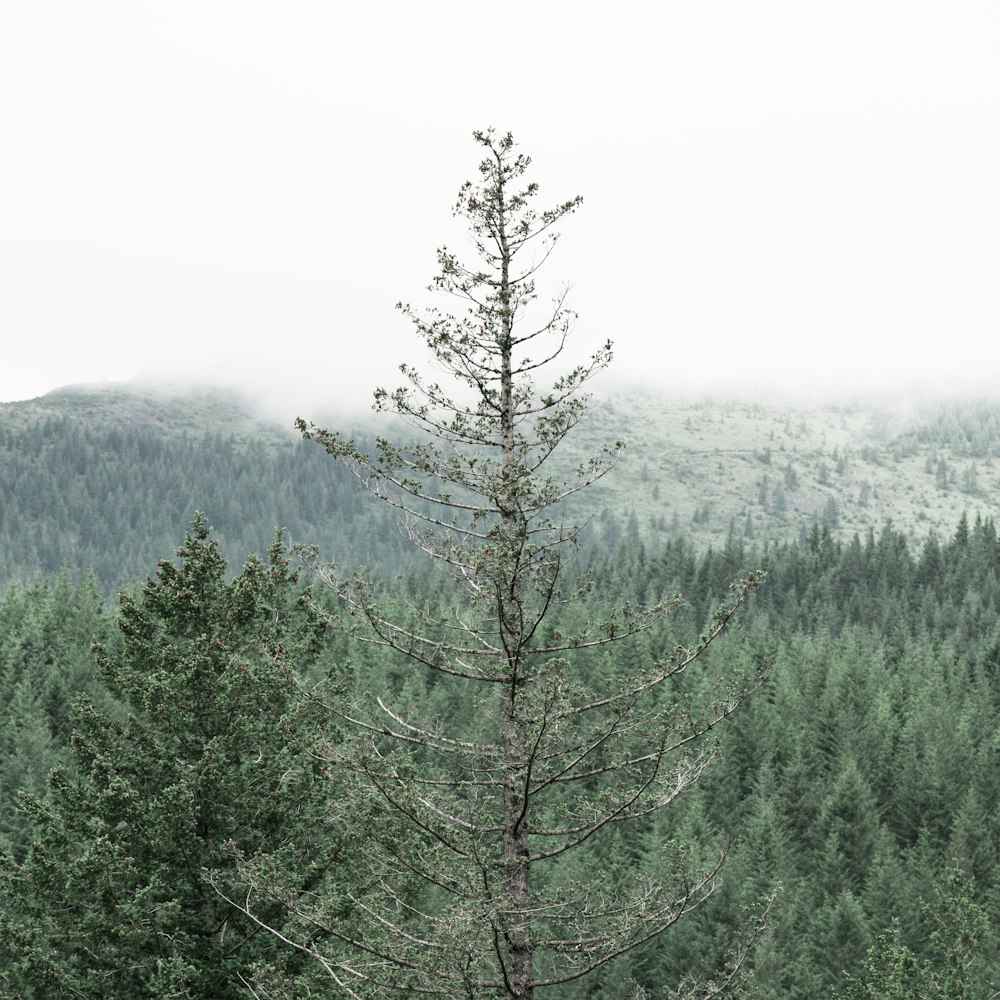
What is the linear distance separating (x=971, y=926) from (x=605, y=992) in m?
33.3

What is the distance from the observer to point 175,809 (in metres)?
19.7

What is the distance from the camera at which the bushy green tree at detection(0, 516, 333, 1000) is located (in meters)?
19.7

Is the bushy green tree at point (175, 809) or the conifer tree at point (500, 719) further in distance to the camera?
the bushy green tree at point (175, 809)

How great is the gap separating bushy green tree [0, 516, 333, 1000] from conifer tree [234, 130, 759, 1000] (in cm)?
435

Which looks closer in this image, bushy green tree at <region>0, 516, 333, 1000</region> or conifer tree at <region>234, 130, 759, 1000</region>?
conifer tree at <region>234, 130, 759, 1000</region>

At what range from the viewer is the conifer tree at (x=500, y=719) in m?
14.2

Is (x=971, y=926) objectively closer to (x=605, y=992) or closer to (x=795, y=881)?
(x=605, y=992)

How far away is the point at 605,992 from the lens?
57656 millimetres

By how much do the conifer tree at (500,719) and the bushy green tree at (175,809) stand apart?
4352 mm

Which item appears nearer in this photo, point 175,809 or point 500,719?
point 500,719

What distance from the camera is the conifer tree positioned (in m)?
14.2

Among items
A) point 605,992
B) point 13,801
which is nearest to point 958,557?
point 605,992

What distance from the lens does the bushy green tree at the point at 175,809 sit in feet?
64.5

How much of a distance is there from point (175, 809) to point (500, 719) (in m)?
7.11
